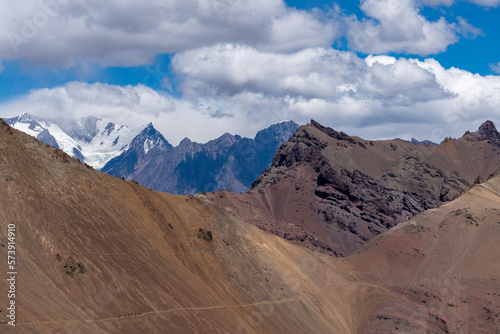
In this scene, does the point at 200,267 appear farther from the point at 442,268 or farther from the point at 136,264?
the point at 442,268

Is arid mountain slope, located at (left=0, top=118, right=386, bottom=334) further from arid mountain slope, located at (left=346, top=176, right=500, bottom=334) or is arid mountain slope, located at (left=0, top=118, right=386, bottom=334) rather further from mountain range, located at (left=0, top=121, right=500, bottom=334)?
arid mountain slope, located at (left=346, top=176, right=500, bottom=334)

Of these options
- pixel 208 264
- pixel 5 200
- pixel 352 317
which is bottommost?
pixel 352 317

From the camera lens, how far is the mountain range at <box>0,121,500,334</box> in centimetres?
8762

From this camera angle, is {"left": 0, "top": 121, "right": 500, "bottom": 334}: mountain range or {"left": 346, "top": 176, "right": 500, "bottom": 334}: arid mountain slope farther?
{"left": 346, "top": 176, "right": 500, "bottom": 334}: arid mountain slope

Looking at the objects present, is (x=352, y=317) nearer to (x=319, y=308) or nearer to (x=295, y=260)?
(x=319, y=308)

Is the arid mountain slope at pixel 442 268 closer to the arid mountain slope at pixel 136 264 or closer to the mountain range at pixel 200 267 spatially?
the mountain range at pixel 200 267

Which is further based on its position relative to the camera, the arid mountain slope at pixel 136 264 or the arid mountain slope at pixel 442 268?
the arid mountain slope at pixel 442 268

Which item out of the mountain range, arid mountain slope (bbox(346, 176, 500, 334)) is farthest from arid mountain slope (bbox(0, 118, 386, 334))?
arid mountain slope (bbox(346, 176, 500, 334))

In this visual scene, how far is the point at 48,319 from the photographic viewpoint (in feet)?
247

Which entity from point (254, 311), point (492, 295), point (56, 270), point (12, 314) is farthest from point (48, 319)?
point (492, 295)

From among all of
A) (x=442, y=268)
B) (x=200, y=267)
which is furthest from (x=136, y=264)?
(x=442, y=268)

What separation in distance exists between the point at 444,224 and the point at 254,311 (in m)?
66.3

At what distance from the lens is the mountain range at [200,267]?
287 feet

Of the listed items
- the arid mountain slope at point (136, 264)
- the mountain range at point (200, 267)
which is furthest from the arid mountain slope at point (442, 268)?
the arid mountain slope at point (136, 264)
